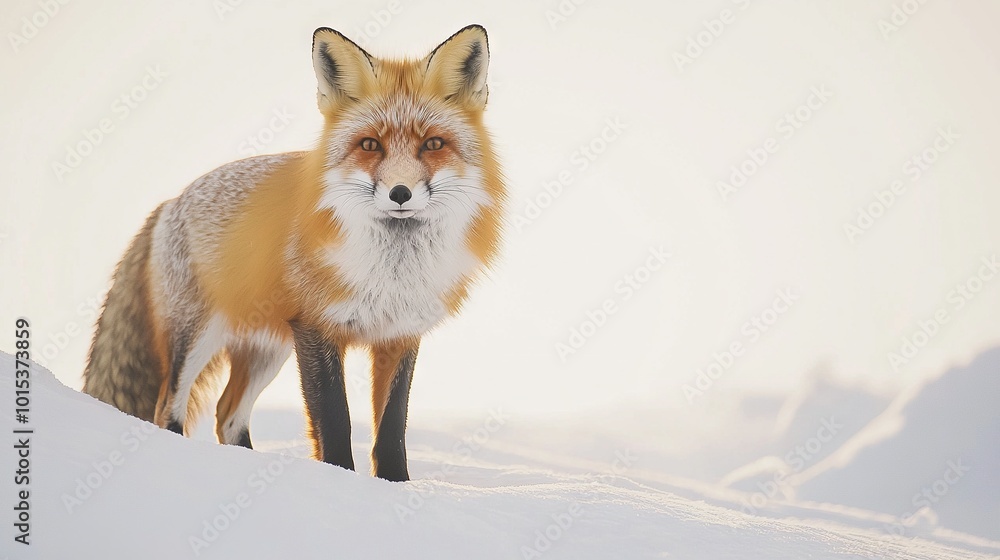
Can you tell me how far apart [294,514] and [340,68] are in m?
1.99

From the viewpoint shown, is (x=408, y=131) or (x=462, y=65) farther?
(x=462, y=65)

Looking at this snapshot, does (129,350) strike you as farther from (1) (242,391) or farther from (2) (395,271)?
(2) (395,271)

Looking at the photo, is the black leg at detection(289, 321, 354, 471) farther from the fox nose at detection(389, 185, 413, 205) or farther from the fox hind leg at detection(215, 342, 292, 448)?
the fox hind leg at detection(215, 342, 292, 448)

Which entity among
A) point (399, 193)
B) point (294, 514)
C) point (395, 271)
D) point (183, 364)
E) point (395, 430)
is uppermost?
point (399, 193)

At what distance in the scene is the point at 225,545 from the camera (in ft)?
8.24

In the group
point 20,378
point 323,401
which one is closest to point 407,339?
point 323,401

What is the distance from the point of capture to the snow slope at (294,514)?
246 cm

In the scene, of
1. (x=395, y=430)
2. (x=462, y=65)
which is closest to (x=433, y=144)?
(x=462, y=65)

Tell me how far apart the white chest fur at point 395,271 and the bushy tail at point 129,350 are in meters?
1.43

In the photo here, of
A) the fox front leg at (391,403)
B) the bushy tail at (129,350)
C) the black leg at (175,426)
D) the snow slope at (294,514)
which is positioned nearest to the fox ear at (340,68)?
the fox front leg at (391,403)

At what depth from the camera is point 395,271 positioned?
3.61 meters

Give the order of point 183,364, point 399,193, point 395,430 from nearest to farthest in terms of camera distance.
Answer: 1. point 399,193
2. point 395,430
3. point 183,364

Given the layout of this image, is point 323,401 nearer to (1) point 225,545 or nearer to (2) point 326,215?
(2) point 326,215

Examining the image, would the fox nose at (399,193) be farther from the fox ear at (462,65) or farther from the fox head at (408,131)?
the fox ear at (462,65)
